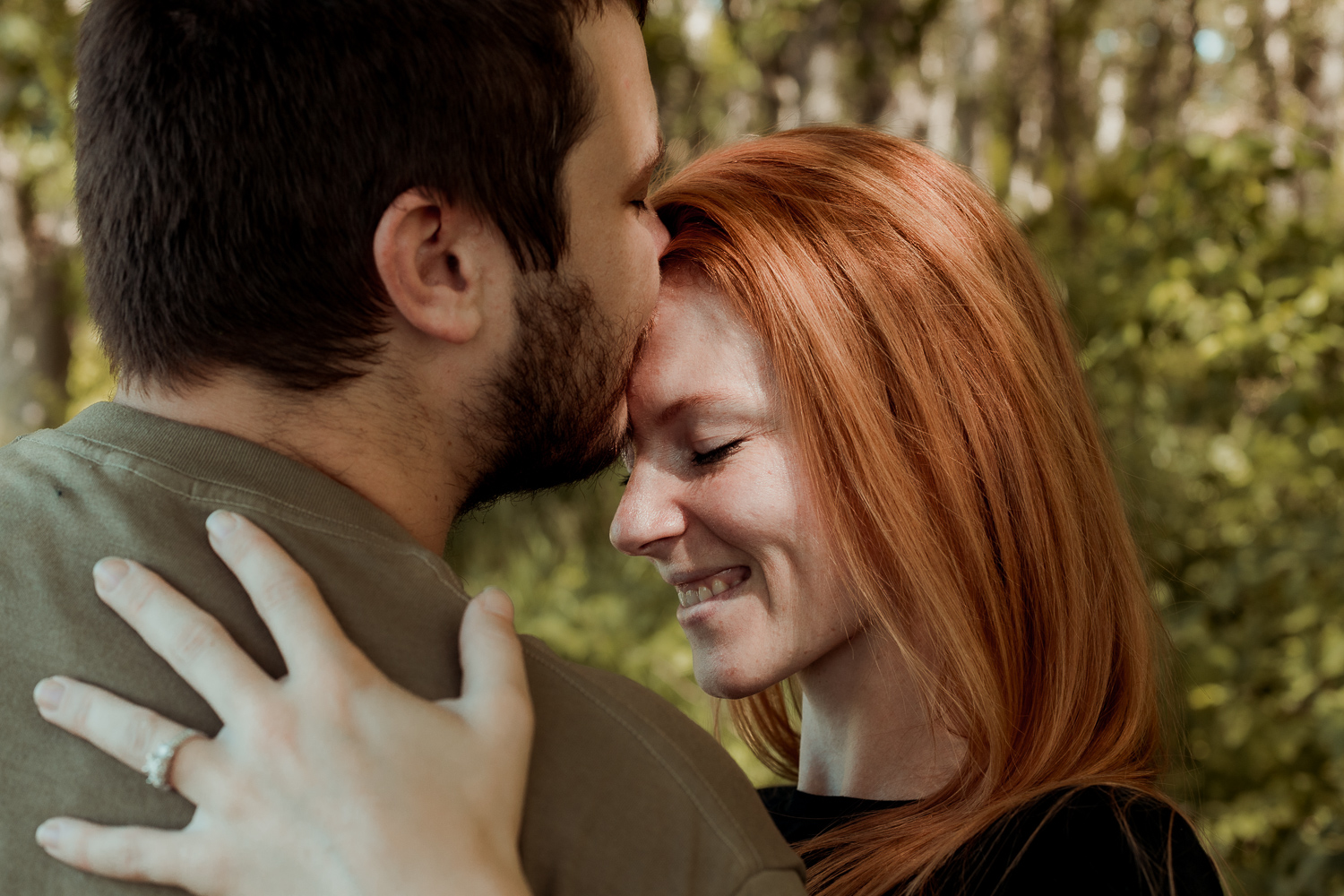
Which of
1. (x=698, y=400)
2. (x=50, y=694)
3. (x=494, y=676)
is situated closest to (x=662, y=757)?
(x=494, y=676)

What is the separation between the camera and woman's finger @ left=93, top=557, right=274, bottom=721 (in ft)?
3.25

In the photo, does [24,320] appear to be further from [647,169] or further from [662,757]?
[662,757]

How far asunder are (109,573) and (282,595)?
0.49ft

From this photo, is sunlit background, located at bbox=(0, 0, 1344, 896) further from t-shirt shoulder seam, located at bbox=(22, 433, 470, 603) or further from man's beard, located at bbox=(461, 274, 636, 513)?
t-shirt shoulder seam, located at bbox=(22, 433, 470, 603)

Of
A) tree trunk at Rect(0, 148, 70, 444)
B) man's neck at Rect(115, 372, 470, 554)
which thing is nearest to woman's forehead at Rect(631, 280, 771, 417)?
man's neck at Rect(115, 372, 470, 554)

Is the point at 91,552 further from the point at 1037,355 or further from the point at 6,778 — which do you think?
the point at 1037,355

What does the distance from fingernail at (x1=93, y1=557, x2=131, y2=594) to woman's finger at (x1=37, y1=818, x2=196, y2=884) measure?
0.20 metres

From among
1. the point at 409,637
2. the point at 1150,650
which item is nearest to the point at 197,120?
the point at 409,637

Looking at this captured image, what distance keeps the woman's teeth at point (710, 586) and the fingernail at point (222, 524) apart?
0.94 metres

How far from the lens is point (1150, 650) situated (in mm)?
1865

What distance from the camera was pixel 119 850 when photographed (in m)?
0.95

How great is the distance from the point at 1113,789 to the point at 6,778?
4.29 feet

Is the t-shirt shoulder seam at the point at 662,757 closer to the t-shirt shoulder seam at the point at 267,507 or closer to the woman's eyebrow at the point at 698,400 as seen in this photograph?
the t-shirt shoulder seam at the point at 267,507

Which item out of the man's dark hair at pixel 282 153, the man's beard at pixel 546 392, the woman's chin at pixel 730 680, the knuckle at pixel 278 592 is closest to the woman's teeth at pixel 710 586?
the woman's chin at pixel 730 680
